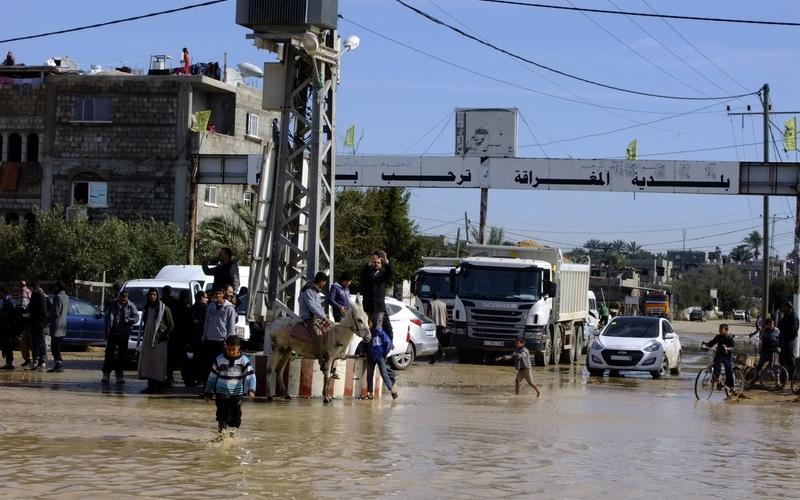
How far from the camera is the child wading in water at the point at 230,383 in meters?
13.2

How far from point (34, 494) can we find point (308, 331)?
29.0 ft

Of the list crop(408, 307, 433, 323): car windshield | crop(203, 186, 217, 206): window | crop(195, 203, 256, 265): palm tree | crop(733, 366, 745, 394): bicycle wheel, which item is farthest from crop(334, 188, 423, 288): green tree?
crop(733, 366, 745, 394): bicycle wheel

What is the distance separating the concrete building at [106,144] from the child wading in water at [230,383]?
1500 inches

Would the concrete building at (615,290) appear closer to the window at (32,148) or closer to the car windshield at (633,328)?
the window at (32,148)

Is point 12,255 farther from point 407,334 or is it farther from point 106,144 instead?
point 407,334

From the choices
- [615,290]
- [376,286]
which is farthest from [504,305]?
[615,290]

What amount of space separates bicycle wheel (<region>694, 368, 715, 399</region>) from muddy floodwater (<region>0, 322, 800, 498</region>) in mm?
1690

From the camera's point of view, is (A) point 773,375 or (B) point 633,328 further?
(B) point 633,328

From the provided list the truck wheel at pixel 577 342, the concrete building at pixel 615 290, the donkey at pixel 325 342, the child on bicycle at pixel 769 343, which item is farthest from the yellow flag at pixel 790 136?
the concrete building at pixel 615 290

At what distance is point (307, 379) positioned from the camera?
63.2 ft

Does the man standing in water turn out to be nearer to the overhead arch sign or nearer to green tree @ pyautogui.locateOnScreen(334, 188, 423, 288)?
the overhead arch sign

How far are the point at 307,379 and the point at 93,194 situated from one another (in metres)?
35.2

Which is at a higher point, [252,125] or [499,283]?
[252,125]

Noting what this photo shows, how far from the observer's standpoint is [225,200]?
54.9 meters
